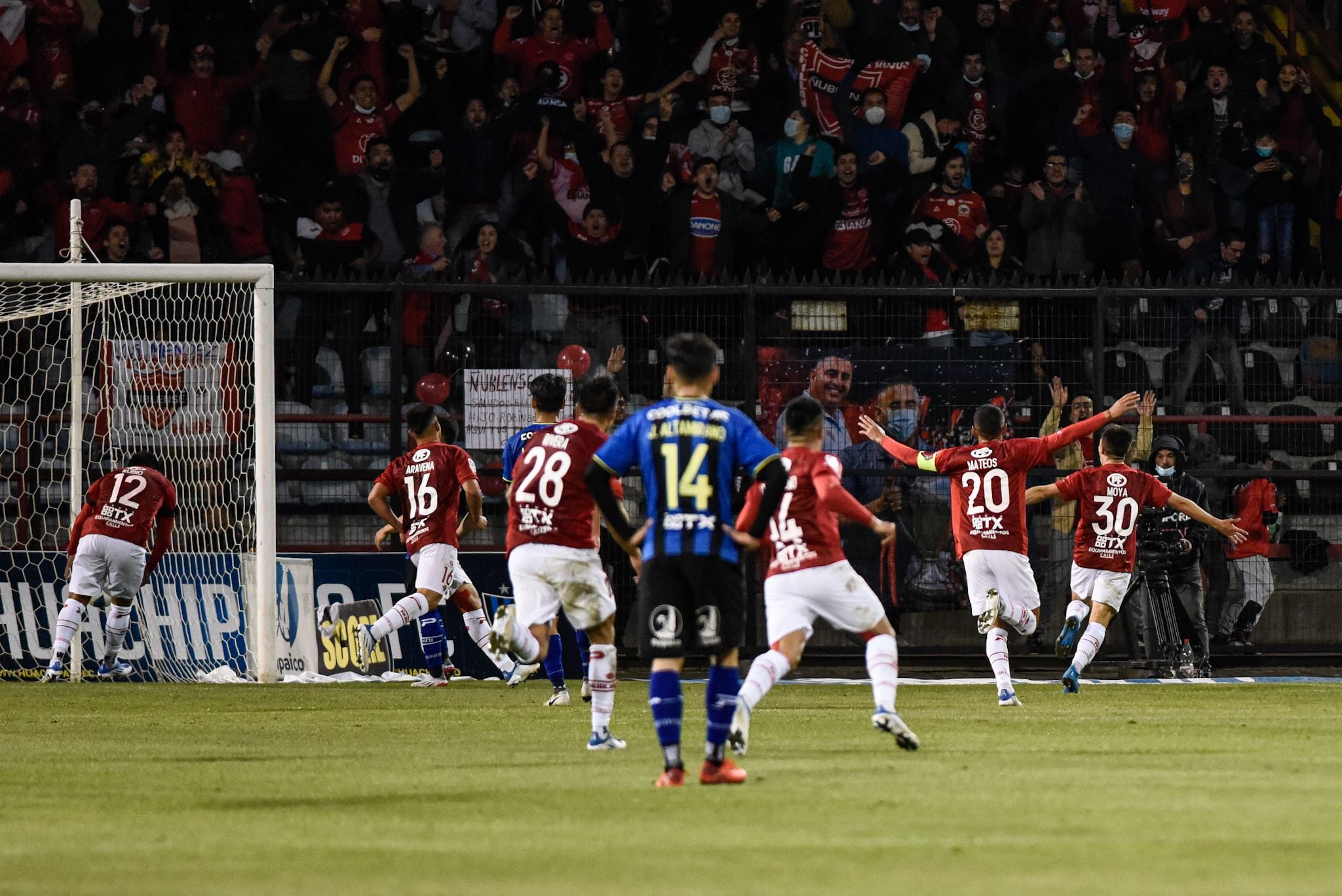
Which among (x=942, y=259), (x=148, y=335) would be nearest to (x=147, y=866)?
(x=148, y=335)

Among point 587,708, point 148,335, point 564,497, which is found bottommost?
point 587,708

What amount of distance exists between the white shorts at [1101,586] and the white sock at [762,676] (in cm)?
584

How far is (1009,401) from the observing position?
1666cm

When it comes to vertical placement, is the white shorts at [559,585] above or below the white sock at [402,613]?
above

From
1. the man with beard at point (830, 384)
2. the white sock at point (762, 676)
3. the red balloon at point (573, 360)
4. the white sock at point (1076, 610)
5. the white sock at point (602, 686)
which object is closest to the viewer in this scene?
the white sock at point (762, 676)

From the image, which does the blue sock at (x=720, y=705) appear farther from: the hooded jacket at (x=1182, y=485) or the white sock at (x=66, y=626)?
the hooded jacket at (x=1182, y=485)

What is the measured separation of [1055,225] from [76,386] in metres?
9.85

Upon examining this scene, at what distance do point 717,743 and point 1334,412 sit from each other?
1037 cm

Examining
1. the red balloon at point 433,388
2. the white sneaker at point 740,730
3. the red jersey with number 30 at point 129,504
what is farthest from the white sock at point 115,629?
the white sneaker at point 740,730

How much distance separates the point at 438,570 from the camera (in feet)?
49.8

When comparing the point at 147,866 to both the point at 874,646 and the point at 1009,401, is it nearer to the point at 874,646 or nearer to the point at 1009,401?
the point at 874,646

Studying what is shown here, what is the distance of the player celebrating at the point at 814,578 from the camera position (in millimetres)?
9812

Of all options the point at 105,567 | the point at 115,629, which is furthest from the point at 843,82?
the point at 115,629

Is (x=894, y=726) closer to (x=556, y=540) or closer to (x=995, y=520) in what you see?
(x=556, y=540)
